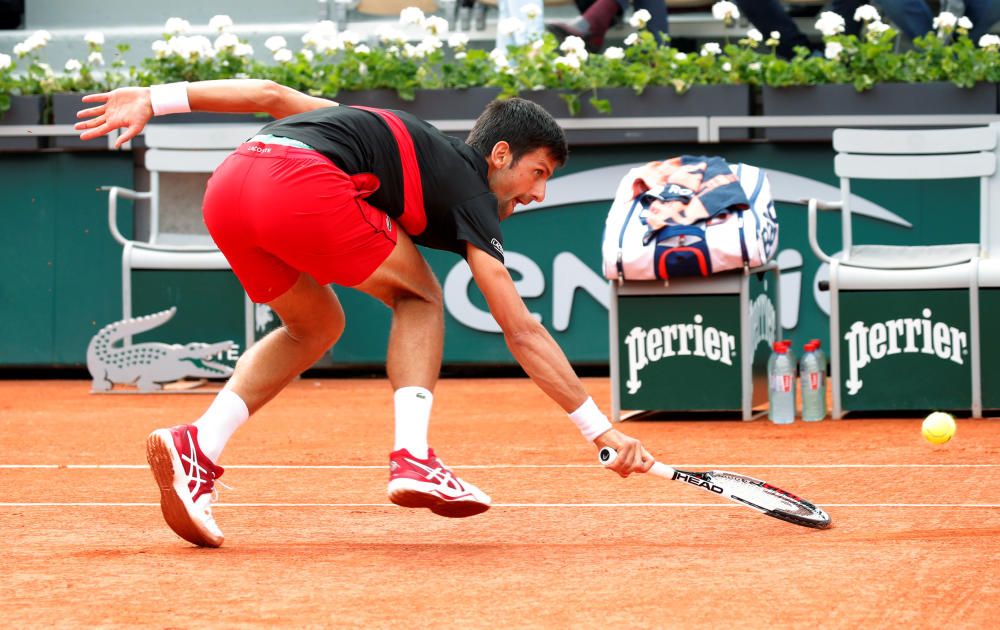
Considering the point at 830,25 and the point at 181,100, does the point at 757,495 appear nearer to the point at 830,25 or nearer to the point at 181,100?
the point at 181,100

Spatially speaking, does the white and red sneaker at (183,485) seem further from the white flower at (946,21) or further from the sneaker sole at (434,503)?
the white flower at (946,21)

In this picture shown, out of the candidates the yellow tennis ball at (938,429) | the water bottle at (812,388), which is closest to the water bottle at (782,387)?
the water bottle at (812,388)

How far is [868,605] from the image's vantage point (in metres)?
2.94

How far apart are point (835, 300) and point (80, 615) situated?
15.0ft

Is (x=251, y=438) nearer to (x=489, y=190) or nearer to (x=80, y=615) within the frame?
(x=489, y=190)

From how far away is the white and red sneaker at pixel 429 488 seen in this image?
11.8 feet

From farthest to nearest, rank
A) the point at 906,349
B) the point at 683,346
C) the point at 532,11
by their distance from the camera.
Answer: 1. the point at 532,11
2. the point at 683,346
3. the point at 906,349

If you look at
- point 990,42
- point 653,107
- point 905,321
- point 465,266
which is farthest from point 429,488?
point 990,42

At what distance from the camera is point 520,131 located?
12.9 ft

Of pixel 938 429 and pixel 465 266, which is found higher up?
pixel 465 266

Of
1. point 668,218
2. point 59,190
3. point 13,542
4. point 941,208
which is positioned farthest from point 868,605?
point 59,190

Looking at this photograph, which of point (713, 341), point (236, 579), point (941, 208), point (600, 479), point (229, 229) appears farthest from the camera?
point (941, 208)

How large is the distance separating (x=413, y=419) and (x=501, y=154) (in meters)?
0.76

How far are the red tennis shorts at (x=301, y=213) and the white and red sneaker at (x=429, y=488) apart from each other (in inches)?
19.4
